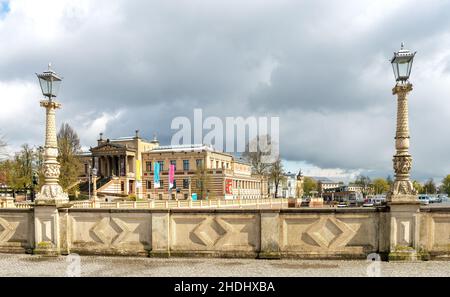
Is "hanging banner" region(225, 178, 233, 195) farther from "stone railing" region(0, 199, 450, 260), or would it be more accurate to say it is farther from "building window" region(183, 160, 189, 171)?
"stone railing" region(0, 199, 450, 260)

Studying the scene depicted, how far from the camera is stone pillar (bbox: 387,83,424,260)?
9.65 meters

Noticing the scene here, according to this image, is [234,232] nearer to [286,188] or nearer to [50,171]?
[50,171]

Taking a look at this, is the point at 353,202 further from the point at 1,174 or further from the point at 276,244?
the point at 276,244

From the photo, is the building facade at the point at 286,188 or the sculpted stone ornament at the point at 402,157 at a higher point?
the sculpted stone ornament at the point at 402,157

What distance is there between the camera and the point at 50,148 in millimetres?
11648

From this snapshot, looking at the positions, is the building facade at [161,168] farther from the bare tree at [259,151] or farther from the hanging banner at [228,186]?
the bare tree at [259,151]

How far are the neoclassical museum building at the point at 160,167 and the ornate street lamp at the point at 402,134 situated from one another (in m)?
78.4

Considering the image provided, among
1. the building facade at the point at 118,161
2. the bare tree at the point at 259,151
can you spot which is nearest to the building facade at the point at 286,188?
the bare tree at the point at 259,151

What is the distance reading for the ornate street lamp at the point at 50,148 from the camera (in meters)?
11.5

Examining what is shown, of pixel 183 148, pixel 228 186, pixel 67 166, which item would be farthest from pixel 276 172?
pixel 67 166

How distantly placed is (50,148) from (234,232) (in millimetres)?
6400
